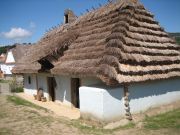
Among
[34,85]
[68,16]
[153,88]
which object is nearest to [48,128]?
[153,88]

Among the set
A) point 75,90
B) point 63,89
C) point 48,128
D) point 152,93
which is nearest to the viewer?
point 48,128

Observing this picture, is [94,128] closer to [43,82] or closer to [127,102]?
[127,102]

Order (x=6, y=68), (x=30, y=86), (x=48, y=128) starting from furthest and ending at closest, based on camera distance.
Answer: (x=6, y=68)
(x=30, y=86)
(x=48, y=128)

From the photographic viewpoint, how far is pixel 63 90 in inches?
690

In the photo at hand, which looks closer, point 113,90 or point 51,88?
point 113,90

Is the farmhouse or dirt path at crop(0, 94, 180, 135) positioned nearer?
dirt path at crop(0, 94, 180, 135)

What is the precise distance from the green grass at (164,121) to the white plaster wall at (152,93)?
0.77 m

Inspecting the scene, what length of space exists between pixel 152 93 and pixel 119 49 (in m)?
3.21

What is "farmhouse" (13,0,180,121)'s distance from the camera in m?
12.2

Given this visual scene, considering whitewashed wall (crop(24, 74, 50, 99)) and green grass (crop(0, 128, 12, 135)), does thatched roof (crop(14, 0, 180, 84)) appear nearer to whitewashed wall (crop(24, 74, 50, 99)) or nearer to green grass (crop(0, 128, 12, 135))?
whitewashed wall (crop(24, 74, 50, 99))

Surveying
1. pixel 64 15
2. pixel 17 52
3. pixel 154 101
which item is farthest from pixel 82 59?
pixel 17 52

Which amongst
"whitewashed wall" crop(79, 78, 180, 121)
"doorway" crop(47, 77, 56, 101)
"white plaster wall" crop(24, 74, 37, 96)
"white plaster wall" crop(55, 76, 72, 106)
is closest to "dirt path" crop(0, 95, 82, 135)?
"whitewashed wall" crop(79, 78, 180, 121)

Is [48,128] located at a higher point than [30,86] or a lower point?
lower

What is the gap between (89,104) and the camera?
1226cm
